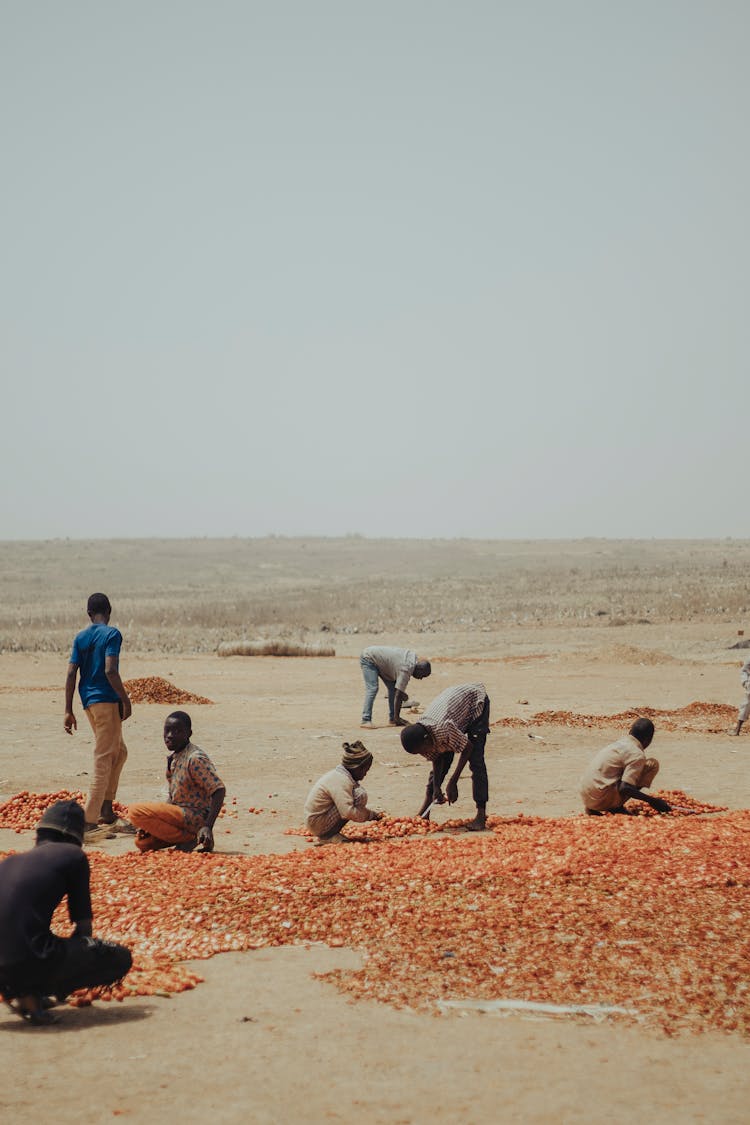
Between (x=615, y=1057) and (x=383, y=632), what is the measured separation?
116 ft

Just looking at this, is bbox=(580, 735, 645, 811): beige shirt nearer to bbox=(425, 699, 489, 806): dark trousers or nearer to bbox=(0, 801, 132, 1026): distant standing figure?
bbox=(425, 699, 489, 806): dark trousers

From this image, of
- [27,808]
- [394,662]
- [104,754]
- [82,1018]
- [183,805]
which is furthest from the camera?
[394,662]

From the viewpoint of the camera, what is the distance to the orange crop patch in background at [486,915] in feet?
20.9

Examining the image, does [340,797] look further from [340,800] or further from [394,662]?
[394,662]

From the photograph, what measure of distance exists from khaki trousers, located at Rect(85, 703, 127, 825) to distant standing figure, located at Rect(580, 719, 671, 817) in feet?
14.6

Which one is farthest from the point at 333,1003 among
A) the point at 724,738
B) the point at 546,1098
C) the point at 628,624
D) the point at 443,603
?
the point at 443,603

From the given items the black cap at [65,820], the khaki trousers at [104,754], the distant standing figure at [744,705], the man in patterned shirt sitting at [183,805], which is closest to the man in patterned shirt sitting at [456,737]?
the man in patterned shirt sitting at [183,805]

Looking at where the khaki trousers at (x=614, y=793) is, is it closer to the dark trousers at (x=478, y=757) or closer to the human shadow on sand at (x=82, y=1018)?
the dark trousers at (x=478, y=757)

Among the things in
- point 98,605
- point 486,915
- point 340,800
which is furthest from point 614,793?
point 98,605

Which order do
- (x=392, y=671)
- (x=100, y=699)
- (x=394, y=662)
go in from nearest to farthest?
1. (x=100, y=699)
2. (x=394, y=662)
3. (x=392, y=671)

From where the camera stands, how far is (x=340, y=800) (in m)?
9.97

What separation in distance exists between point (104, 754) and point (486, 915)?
4459 millimetres

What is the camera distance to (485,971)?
260 inches

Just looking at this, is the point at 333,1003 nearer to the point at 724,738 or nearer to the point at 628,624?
the point at 724,738
